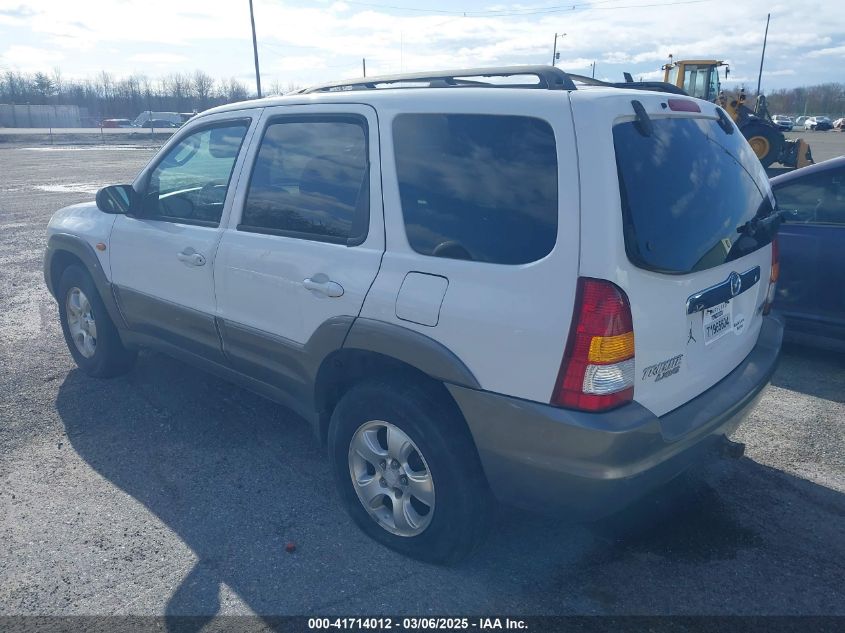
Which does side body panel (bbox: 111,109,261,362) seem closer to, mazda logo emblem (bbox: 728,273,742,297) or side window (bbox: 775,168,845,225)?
mazda logo emblem (bbox: 728,273,742,297)

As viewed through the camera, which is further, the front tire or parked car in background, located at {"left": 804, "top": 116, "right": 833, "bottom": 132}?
parked car in background, located at {"left": 804, "top": 116, "right": 833, "bottom": 132}

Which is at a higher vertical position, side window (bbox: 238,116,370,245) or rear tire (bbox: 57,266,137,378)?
side window (bbox: 238,116,370,245)

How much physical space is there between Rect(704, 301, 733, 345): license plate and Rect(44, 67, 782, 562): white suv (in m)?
0.02

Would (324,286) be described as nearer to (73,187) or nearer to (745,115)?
(73,187)

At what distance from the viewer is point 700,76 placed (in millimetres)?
21609

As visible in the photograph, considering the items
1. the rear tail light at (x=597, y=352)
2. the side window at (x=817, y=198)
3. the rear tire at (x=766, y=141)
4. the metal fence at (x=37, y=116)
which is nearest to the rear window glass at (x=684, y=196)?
the rear tail light at (x=597, y=352)

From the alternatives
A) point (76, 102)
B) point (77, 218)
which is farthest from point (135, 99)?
point (77, 218)

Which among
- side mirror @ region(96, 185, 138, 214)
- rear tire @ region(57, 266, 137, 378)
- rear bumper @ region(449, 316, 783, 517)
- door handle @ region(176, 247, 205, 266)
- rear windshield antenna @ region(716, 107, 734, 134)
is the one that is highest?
rear windshield antenna @ region(716, 107, 734, 134)

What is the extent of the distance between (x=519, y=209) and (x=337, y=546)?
1.74m

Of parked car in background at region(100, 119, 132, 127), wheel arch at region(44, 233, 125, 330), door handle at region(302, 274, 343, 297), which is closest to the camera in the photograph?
door handle at region(302, 274, 343, 297)

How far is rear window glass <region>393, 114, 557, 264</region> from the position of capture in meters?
2.41

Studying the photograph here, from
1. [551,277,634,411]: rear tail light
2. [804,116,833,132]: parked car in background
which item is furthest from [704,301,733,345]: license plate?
[804,116,833,132]: parked car in background

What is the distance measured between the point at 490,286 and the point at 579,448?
65 centimetres

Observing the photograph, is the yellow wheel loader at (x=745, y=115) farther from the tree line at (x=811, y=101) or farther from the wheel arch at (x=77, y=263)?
the tree line at (x=811, y=101)
